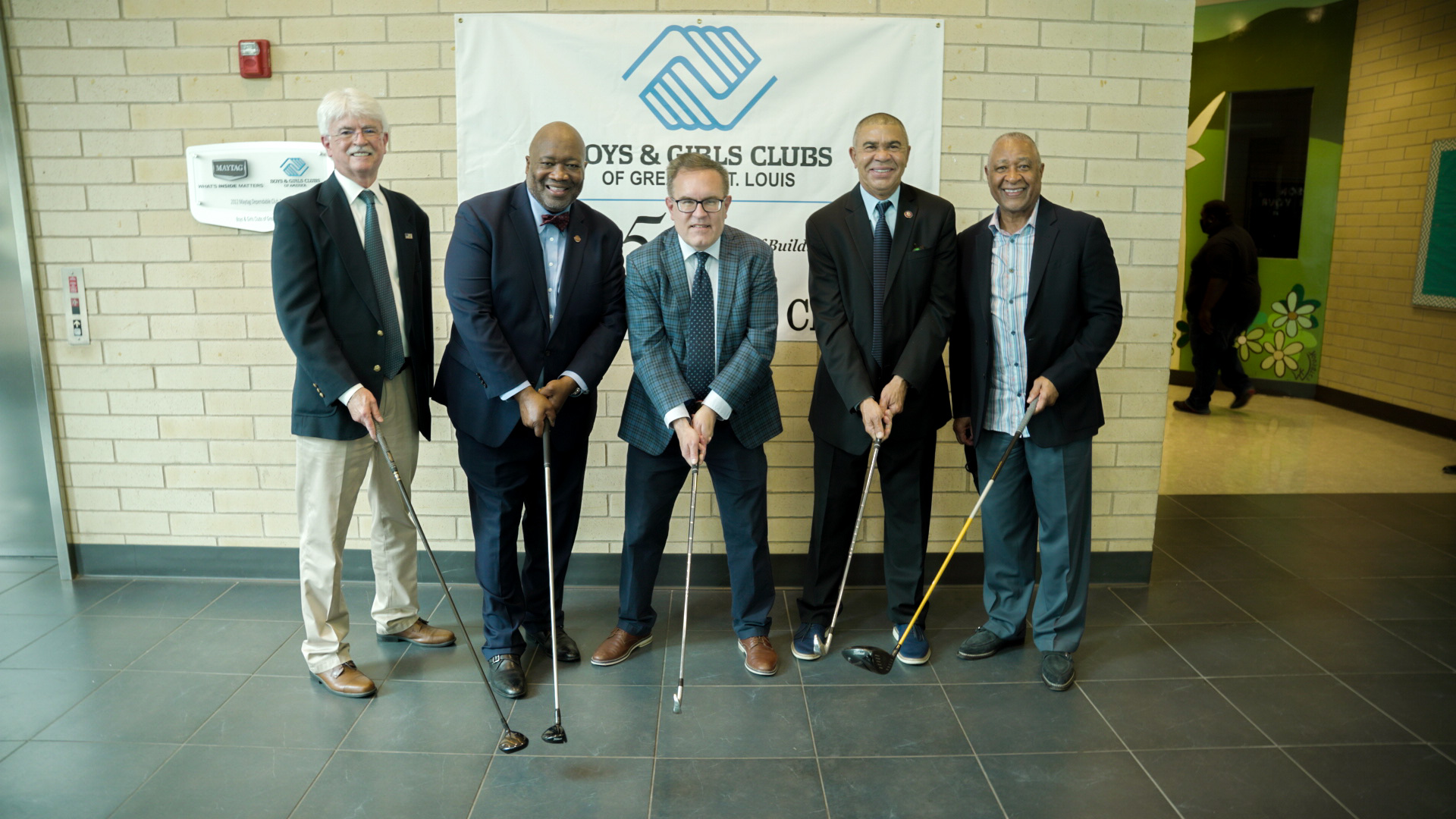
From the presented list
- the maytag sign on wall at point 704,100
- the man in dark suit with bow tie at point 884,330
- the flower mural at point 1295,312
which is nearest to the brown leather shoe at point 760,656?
the man in dark suit with bow tie at point 884,330

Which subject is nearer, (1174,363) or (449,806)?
(449,806)

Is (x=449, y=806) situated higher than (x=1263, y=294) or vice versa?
(x=1263, y=294)

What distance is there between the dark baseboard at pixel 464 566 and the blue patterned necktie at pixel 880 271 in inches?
47.5

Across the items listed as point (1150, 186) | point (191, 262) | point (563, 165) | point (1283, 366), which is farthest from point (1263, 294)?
point (191, 262)

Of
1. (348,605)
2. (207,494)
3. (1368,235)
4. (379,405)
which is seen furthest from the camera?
(1368,235)

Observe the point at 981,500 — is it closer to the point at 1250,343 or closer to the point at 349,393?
the point at 349,393

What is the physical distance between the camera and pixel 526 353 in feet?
9.74

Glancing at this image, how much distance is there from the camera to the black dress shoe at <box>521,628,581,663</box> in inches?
126

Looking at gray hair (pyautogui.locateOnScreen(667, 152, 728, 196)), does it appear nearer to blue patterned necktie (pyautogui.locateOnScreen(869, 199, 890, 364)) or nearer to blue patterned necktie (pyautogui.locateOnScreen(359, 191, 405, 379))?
blue patterned necktie (pyautogui.locateOnScreen(869, 199, 890, 364))

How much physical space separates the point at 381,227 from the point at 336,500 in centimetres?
89

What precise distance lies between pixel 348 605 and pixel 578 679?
1.18 metres

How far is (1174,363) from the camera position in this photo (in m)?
9.14

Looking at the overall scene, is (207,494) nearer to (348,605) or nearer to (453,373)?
(348,605)

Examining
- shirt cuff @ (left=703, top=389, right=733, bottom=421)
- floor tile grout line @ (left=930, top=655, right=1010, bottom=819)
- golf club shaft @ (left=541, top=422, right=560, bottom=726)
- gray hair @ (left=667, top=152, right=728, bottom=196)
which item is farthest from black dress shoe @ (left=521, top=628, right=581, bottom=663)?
gray hair @ (left=667, top=152, right=728, bottom=196)
